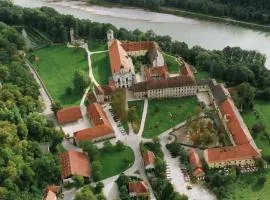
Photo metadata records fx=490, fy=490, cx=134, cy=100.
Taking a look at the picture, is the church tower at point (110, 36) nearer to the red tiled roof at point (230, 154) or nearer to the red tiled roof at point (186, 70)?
the red tiled roof at point (186, 70)

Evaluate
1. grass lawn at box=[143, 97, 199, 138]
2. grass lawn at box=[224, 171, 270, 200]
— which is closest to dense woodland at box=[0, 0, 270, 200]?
grass lawn at box=[143, 97, 199, 138]

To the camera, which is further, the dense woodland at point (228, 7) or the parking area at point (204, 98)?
the dense woodland at point (228, 7)

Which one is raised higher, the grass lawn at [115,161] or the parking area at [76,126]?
the parking area at [76,126]

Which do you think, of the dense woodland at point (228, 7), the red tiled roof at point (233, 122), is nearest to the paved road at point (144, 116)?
the red tiled roof at point (233, 122)

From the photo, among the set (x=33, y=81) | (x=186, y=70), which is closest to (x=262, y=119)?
(x=186, y=70)

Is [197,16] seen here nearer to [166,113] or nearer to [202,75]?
[202,75]

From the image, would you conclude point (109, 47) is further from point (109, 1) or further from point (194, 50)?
point (109, 1)

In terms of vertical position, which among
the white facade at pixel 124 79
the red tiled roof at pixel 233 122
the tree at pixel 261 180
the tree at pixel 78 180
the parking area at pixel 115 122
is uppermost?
the white facade at pixel 124 79


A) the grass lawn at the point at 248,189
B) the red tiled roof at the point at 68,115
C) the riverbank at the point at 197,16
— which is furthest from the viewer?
the riverbank at the point at 197,16
